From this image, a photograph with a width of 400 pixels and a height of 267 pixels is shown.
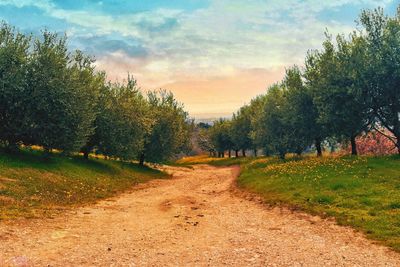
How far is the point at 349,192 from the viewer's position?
24.9 metres

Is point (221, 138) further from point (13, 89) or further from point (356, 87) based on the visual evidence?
point (13, 89)

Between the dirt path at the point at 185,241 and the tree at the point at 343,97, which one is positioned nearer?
the dirt path at the point at 185,241

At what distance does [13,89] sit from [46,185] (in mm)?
12848

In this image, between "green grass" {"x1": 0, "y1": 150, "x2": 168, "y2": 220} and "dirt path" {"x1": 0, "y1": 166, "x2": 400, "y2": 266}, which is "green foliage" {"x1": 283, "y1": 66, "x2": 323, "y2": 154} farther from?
"dirt path" {"x1": 0, "y1": 166, "x2": 400, "y2": 266}

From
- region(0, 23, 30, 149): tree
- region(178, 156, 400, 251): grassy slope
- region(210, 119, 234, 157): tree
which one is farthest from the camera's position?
region(210, 119, 234, 157): tree

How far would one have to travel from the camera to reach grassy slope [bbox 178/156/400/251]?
1827 cm

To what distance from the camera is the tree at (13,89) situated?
36000mm

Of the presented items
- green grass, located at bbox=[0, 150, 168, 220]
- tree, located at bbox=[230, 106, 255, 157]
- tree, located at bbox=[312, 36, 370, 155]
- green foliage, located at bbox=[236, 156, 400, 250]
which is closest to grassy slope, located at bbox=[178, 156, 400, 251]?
green foliage, located at bbox=[236, 156, 400, 250]

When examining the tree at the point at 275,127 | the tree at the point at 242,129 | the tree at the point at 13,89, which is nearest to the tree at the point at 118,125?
the tree at the point at 13,89

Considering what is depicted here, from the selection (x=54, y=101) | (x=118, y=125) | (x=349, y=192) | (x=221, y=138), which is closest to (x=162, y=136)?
(x=118, y=125)

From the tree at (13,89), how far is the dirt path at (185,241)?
18.6 metres

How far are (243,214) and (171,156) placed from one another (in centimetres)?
4580

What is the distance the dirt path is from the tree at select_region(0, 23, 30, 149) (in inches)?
730

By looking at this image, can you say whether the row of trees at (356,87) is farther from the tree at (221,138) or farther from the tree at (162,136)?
the tree at (221,138)
